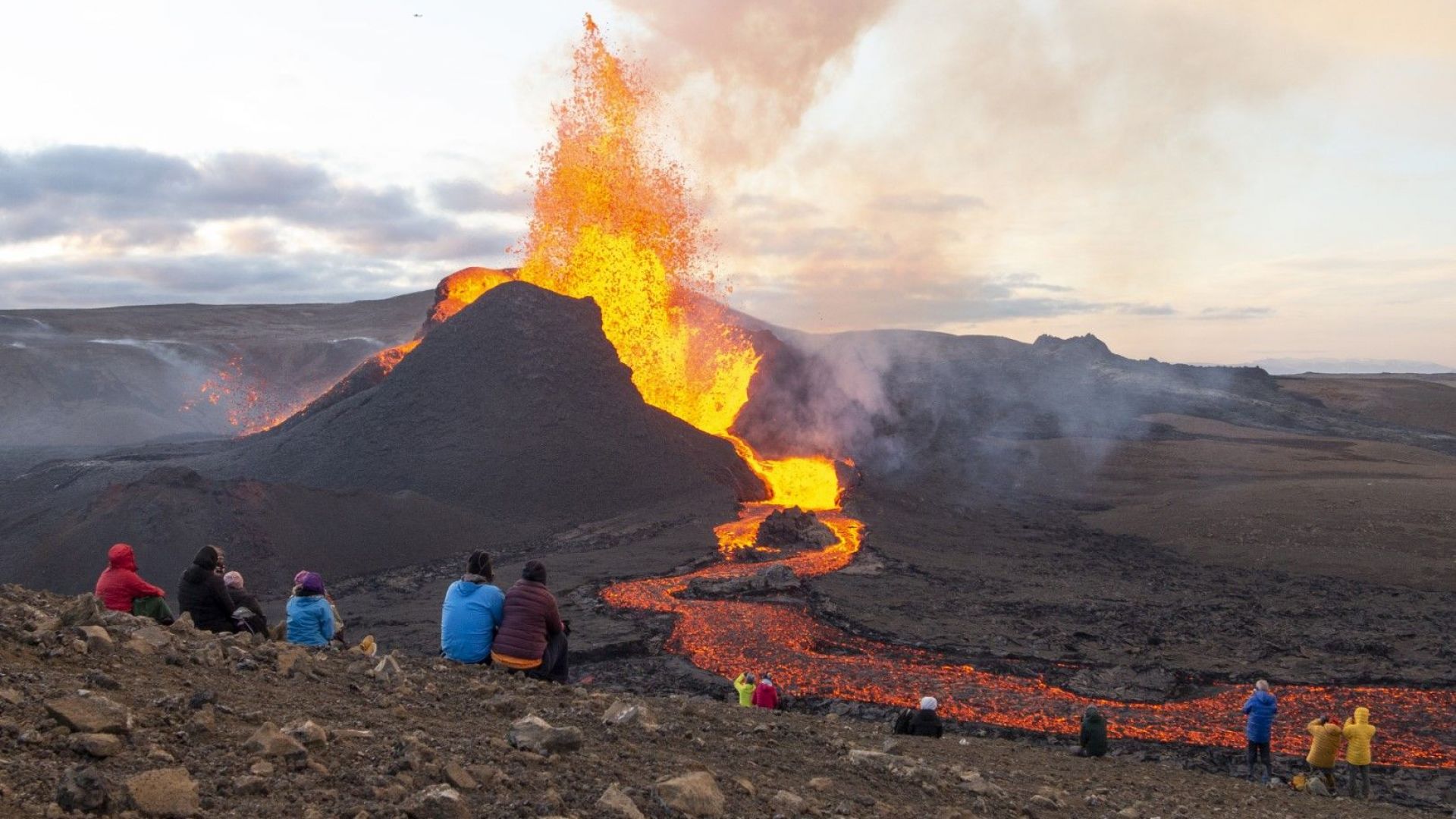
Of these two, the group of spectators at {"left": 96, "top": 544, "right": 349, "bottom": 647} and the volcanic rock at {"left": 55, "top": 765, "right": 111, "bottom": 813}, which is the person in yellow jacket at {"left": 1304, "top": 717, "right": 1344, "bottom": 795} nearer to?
the group of spectators at {"left": 96, "top": 544, "right": 349, "bottom": 647}

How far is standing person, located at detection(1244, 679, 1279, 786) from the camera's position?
13414mm

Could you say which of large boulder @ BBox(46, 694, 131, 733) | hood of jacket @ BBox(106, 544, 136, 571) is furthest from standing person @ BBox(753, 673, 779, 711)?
large boulder @ BBox(46, 694, 131, 733)

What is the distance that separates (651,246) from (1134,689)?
107ft

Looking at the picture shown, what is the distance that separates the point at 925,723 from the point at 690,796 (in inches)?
285

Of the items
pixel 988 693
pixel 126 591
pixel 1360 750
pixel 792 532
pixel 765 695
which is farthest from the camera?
pixel 792 532

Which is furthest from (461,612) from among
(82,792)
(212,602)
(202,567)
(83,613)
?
(82,792)

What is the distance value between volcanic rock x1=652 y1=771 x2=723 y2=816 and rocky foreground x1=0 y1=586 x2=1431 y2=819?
12mm

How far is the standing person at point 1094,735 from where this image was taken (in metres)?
13.0

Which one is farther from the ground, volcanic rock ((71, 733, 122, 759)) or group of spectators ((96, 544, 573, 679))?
volcanic rock ((71, 733, 122, 759))

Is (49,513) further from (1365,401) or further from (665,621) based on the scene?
(1365,401)

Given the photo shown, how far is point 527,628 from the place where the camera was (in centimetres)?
896

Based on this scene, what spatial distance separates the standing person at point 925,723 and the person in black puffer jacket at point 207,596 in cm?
719

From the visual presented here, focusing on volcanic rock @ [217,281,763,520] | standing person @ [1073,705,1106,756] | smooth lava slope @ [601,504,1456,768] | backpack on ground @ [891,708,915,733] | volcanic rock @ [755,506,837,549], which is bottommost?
smooth lava slope @ [601,504,1456,768]

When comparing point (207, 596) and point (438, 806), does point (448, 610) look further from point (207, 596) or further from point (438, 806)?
point (438, 806)
